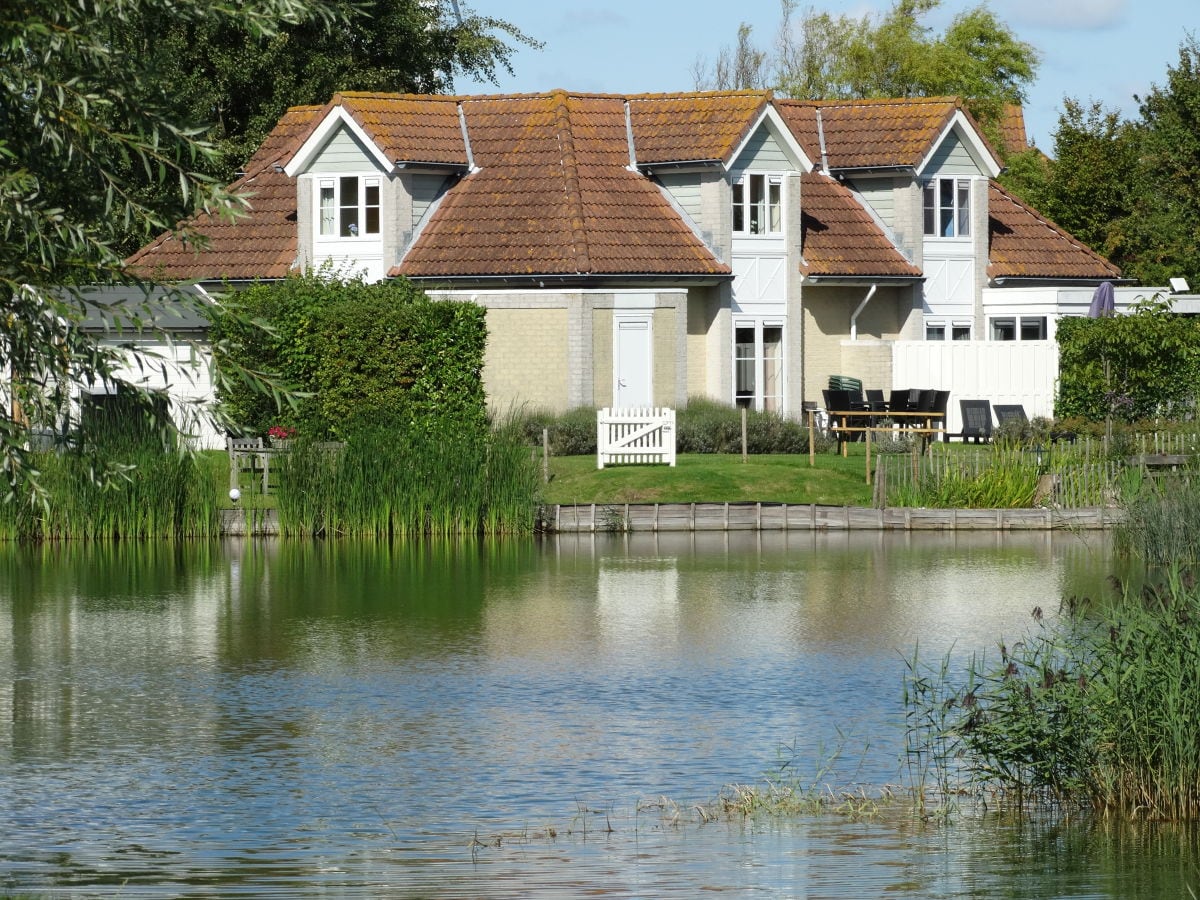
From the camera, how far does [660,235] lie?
46469 millimetres

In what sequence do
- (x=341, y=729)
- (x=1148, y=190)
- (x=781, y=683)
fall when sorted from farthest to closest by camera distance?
(x=1148, y=190)
(x=781, y=683)
(x=341, y=729)

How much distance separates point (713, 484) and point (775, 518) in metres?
2.25

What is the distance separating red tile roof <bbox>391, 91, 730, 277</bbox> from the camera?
149 feet

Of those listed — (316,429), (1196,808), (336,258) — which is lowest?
(1196,808)

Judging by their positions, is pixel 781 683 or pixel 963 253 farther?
pixel 963 253

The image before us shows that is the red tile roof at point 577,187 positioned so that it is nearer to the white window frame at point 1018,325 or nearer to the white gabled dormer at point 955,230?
the white gabled dormer at point 955,230

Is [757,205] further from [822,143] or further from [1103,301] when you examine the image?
[1103,301]

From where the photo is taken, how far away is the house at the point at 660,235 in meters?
44.7

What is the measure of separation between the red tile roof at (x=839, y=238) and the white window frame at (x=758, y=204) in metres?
1.03

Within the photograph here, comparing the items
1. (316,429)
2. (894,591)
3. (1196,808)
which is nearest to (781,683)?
(1196,808)

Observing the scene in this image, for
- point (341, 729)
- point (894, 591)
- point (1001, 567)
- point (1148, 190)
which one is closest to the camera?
point (341, 729)

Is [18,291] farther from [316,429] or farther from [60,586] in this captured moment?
[316,429]

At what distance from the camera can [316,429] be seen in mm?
31344

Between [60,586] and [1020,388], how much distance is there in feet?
86.2
